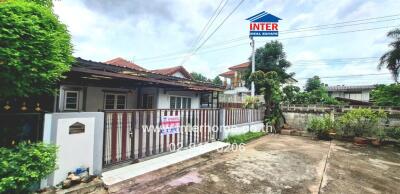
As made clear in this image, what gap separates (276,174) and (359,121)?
755cm

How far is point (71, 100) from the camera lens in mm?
8641

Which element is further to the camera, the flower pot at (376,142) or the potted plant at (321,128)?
the potted plant at (321,128)

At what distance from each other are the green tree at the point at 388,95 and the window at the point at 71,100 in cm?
1666

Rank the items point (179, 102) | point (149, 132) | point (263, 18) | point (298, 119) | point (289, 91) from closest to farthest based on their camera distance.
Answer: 1. point (149, 132)
2. point (179, 102)
3. point (298, 119)
4. point (289, 91)
5. point (263, 18)

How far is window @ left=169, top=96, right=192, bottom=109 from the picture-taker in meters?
11.1

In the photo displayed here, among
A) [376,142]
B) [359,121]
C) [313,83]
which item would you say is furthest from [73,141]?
[313,83]

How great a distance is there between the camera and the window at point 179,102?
11.1 meters

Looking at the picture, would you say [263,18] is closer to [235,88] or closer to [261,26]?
[261,26]

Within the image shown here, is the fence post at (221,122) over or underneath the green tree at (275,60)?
underneath

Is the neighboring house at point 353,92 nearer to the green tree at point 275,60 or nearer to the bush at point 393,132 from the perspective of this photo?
the green tree at point 275,60

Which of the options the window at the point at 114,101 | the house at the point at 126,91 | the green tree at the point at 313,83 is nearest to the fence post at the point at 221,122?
the house at the point at 126,91

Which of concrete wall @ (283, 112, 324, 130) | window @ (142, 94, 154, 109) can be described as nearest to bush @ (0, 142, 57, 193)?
window @ (142, 94, 154, 109)

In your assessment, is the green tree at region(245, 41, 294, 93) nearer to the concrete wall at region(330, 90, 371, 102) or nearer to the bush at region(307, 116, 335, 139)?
the bush at region(307, 116, 335, 139)

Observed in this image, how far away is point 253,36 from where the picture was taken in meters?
14.5
